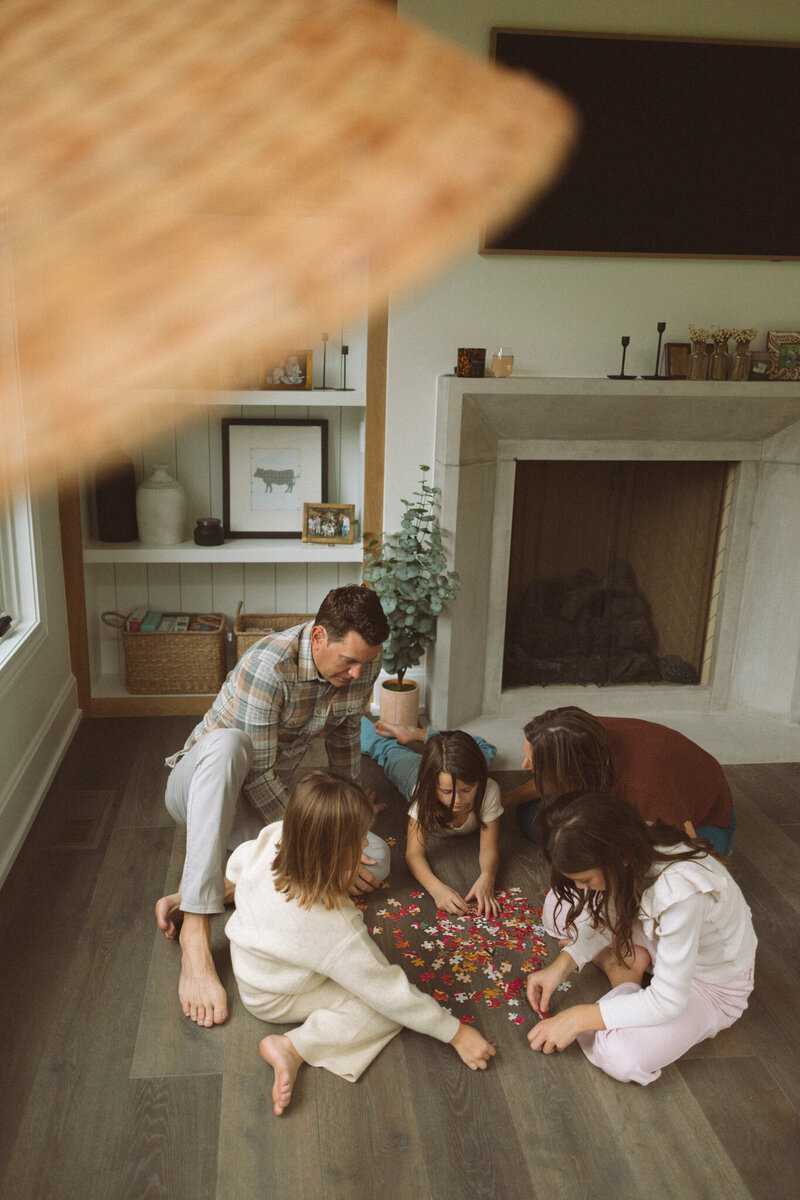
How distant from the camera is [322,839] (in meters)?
1.50

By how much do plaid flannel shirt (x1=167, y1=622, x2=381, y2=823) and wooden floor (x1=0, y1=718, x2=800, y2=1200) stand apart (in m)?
0.33

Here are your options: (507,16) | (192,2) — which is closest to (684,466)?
(507,16)

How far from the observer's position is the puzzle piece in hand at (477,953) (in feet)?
5.94

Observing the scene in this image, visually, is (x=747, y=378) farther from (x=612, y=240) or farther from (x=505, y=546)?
(x=505, y=546)

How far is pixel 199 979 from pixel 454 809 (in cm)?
69

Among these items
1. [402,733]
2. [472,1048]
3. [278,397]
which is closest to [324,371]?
[278,397]

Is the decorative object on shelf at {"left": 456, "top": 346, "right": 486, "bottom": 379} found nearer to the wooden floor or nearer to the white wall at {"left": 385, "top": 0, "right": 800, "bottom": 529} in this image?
the white wall at {"left": 385, "top": 0, "right": 800, "bottom": 529}

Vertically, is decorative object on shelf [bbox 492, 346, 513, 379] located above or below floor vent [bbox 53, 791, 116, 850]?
above

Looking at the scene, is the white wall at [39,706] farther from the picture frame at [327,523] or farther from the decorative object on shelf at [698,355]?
the decorative object on shelf at [698,355]

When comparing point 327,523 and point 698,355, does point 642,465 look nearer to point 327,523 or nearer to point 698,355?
point 698,355

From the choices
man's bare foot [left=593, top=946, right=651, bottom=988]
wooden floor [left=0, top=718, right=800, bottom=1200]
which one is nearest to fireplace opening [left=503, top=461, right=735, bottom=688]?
wooden floor [left=0, top=718, right=800, bottom=1200]

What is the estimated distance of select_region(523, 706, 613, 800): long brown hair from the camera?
186cm

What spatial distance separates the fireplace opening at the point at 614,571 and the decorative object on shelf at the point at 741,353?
37 centimetres

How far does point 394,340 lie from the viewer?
2.77 meters
